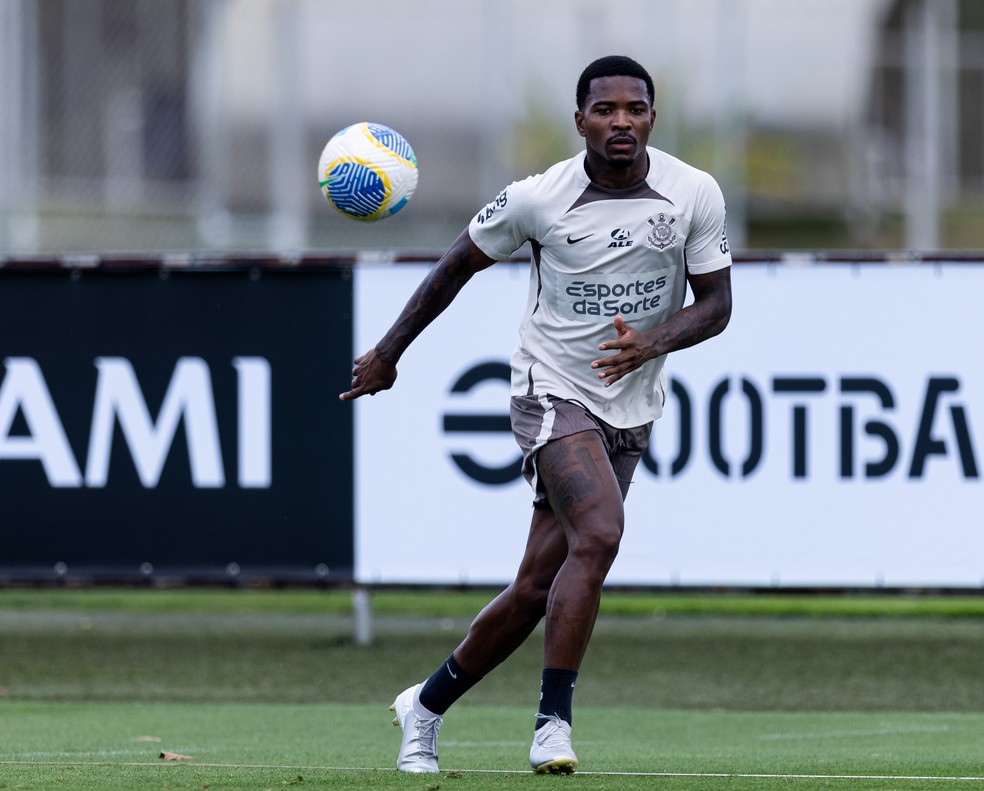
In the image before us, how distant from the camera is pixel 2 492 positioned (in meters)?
10.7

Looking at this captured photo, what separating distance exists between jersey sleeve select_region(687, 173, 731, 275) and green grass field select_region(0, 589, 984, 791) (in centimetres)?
170

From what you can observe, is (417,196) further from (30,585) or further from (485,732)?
(485,732)

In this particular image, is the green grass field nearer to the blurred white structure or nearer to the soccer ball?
the soccer ball

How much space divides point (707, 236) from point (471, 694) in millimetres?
4342

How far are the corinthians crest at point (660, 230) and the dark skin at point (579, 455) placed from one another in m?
0.16

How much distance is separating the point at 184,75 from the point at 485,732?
39.0ft

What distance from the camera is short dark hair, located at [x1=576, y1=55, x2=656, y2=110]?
5766 millimetres

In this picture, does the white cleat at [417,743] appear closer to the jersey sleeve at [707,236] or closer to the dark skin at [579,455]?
the dark skin at [579,455]

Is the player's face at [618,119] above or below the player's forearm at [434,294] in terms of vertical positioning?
above

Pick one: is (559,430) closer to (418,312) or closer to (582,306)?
(582,306)

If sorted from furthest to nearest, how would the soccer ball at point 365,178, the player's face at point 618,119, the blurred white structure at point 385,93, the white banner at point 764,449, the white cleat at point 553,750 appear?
1. the blurred white structure at point 385,93
2. the white banner at point 764,449
3. the soccer ball at point 365,178
4. the player's face at point 618,119
5. the white cleat at point 553,750

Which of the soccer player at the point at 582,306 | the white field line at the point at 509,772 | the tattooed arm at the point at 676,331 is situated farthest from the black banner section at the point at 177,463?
the tattooed arm at the point at 676,331

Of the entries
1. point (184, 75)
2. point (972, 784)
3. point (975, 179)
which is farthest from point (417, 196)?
point (972, 784)

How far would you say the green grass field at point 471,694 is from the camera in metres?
5.85
